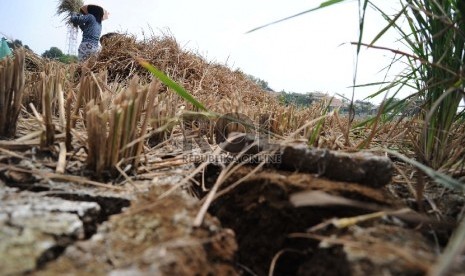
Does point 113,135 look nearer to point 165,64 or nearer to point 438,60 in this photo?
point 438,60

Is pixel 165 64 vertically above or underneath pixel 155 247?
above

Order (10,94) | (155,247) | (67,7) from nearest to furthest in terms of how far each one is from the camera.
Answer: (155,247) < (10,94) < (67,7)

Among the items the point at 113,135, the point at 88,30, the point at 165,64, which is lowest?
the point at 113,135

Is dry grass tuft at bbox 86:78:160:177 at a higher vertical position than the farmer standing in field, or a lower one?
lower

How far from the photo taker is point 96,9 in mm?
5254

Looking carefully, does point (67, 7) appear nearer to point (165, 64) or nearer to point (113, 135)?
point (165, 64)

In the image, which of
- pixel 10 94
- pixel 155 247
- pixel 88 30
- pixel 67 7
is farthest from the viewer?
pixel 67 7

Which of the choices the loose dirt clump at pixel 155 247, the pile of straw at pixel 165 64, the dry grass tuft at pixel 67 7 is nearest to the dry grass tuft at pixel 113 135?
the loose dirt clump at pixel 155 247

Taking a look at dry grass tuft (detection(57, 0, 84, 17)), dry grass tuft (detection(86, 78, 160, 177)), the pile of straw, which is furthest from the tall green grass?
dry grass tuft (detection(57, 0, 84, 17))

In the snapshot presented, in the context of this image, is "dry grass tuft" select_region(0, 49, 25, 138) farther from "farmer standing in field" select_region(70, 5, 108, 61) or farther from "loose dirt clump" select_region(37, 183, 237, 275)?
"farmer standing in field" select_region(70, 5, 108, 61)

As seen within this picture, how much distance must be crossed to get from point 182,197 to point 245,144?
11.8 inches

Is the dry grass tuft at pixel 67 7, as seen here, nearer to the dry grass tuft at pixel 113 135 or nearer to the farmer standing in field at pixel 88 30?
the farmer standing in field at pixel 88 30

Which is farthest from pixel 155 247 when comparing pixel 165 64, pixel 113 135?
pixel 165 64

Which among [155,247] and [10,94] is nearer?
[155,247]
